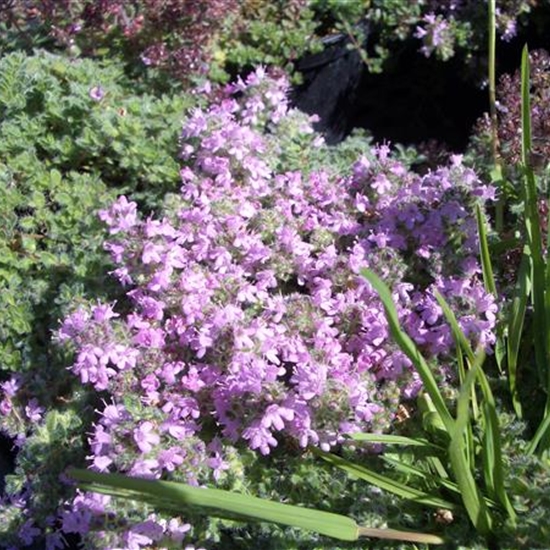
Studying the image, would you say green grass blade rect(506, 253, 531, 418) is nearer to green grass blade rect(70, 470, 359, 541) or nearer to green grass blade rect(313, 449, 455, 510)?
green grass blade rect(313, 449, 455, 510)

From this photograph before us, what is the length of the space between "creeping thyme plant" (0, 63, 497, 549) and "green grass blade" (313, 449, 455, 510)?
0.25ft

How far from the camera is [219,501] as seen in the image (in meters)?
1.32

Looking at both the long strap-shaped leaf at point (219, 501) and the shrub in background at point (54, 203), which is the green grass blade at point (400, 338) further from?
the shrub in background at point (54, 203)

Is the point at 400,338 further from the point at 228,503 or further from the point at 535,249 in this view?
the point at 535,249

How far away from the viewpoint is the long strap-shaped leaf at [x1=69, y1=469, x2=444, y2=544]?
1310 mm

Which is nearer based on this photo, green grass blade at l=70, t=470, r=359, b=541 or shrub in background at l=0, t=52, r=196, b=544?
green grass blade at l=70, t=470, r=359, b=541

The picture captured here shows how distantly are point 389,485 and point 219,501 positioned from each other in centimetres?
46

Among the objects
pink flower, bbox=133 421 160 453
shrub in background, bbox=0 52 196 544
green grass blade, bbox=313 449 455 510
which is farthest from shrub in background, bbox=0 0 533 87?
green grass blade, bbox=313 449 455 510

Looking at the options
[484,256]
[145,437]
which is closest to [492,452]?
[484,256]

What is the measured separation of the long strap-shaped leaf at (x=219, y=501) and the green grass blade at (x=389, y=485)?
208 millimetres

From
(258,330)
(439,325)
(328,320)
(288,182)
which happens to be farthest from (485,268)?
(288,182)

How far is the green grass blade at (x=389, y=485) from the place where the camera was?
1646 millimetres

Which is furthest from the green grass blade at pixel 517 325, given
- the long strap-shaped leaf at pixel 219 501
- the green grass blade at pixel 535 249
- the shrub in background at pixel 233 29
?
the shrub in background at pixel 233 29

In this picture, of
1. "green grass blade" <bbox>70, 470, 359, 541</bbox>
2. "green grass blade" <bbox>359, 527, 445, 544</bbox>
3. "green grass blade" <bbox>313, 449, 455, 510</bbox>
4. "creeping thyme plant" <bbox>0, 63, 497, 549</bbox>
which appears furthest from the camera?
"creeping thyme plant" <bbox>0, 63, 497, 549</bbox>
